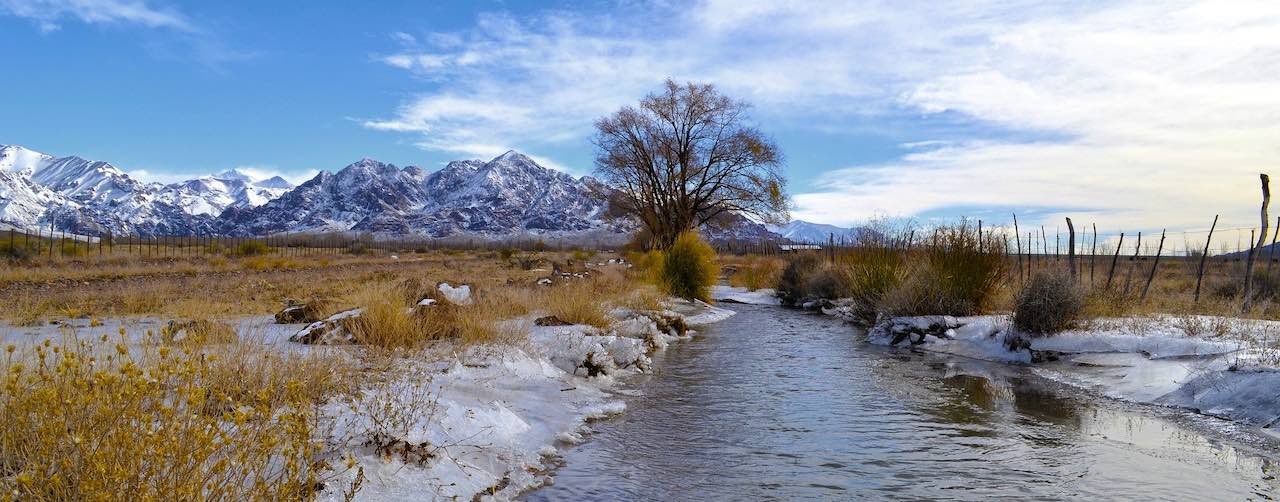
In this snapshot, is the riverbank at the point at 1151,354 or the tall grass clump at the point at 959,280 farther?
the tall grass clump at the point at 959,280

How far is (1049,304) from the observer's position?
10.5 meters

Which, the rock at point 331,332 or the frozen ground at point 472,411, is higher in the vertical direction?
the rock at point 331,332

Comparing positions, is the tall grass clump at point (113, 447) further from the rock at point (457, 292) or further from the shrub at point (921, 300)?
the shrub at point (921, 300)

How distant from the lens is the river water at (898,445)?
4.75 metres

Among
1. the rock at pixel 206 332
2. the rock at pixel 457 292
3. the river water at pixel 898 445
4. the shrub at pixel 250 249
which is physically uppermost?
the shrub at pixel 250 249

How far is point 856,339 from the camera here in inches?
523

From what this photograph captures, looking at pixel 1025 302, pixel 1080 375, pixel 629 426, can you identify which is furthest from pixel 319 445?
pixel 1025 302

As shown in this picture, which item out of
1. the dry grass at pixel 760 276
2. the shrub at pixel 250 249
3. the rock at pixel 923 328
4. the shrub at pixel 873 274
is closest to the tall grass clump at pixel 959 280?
the rock at pixel 923 328

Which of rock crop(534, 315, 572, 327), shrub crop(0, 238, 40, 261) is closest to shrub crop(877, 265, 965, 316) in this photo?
rock crop(534, 315, 572, 327)

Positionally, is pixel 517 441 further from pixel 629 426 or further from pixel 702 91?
pixel 702 91

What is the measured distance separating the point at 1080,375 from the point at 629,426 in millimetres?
6235

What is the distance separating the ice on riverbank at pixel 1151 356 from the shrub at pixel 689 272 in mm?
8824

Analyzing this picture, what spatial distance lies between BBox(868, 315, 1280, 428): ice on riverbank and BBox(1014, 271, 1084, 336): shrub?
0.79 feet

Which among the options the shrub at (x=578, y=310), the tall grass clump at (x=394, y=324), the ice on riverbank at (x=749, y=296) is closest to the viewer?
the tall grass clump at (x=394, y=324)
